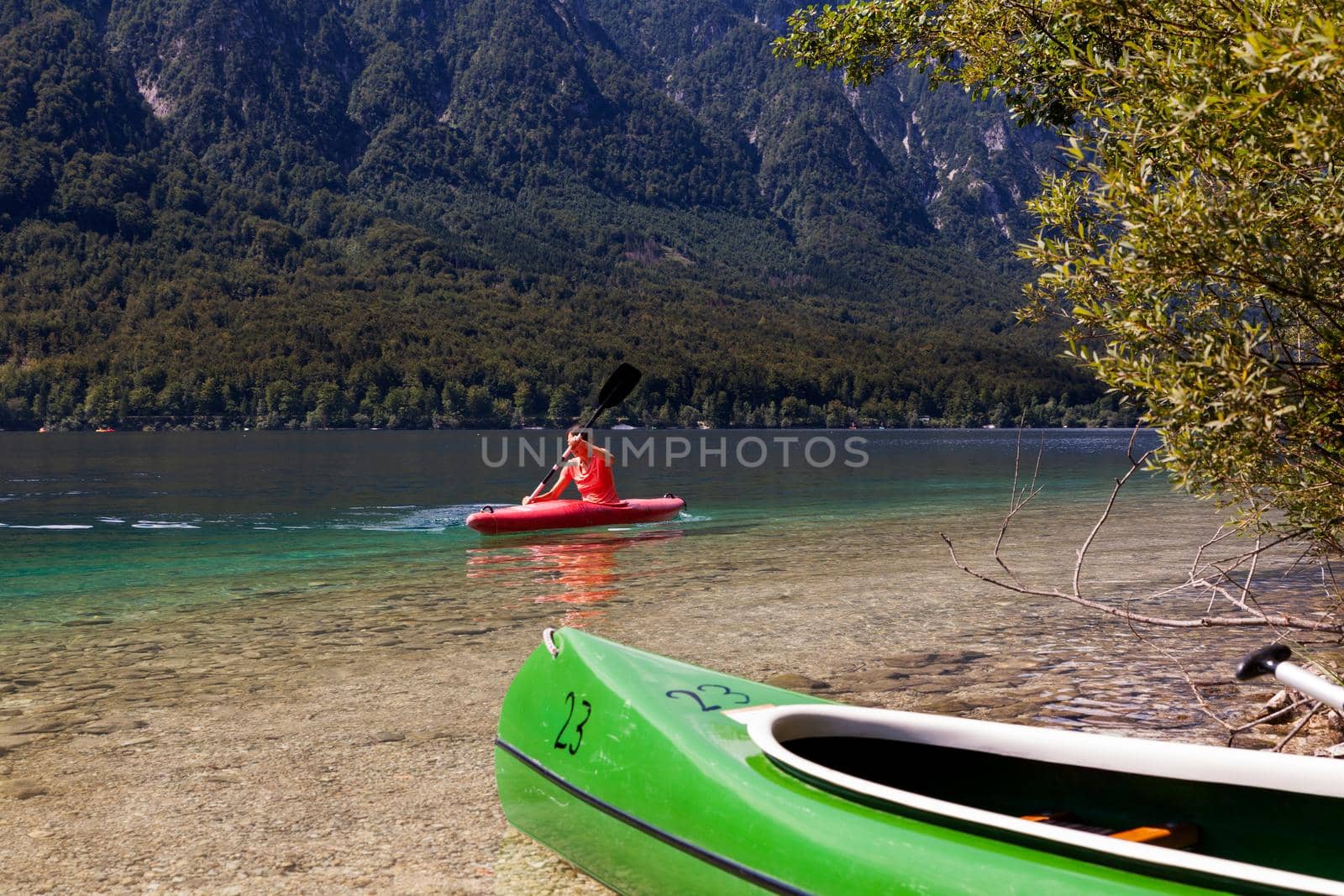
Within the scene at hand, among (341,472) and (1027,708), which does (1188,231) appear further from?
(341,472)

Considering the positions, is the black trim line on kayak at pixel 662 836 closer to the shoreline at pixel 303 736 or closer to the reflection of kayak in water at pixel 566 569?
the shoreline at pixel 303 736

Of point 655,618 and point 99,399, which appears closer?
point 655,618

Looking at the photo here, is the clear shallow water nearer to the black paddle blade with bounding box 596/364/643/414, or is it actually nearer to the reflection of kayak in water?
the reflection of kayak in water

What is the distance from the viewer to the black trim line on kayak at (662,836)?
4.03 m

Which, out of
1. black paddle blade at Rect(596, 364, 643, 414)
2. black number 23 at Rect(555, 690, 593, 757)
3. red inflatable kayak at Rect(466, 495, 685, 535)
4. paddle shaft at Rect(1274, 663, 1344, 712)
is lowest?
red inflatable kayak at Rect(466, 495, 685, 535)

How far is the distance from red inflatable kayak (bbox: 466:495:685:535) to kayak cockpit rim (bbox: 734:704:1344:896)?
18.3 m

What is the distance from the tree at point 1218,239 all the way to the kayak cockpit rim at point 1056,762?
65.1 inches

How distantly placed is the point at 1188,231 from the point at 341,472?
53.0m

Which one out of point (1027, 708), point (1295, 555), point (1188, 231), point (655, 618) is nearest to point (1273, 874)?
point (1188, 231)

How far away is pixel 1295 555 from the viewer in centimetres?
1922

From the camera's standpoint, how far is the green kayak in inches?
137

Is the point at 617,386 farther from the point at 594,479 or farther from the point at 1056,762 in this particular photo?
the point at 1056,762

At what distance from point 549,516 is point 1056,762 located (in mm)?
19209

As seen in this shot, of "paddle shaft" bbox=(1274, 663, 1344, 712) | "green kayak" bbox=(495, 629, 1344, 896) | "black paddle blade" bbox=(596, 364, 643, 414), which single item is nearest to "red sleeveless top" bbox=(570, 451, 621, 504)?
"black paddle blade" bbox=(596, 364, 643, 414)
